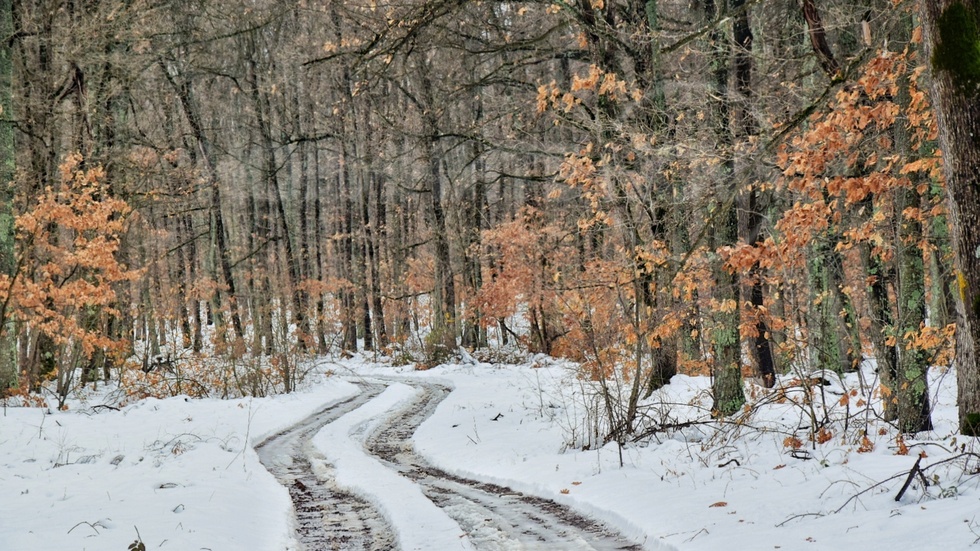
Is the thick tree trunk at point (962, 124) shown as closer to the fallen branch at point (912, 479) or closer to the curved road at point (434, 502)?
the fallen branch at point (912, 479)

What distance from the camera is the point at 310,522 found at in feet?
23.8

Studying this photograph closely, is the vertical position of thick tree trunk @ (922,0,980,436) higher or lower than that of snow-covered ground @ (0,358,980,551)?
higher

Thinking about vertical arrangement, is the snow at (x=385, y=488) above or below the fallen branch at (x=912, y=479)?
below

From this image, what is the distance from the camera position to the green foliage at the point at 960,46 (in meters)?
4.50

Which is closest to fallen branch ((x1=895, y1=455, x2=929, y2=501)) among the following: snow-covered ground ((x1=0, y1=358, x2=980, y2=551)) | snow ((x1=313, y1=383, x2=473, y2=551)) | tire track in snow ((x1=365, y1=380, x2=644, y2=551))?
snow-covered ground ((x1=0, y1=358, x2=980, y2=551))

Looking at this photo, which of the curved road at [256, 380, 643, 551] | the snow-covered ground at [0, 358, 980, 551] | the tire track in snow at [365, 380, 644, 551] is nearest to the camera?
the snow-covered ground at [0, 358, 980, 551]

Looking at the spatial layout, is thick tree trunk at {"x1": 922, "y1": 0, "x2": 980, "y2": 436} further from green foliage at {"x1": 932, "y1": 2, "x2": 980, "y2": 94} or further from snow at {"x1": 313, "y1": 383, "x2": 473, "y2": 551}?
snow at {"x1": 313, "y1": 383, "x2": 473, "y2": 551}

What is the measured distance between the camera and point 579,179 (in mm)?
11578

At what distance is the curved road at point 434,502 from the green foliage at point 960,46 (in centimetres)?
421

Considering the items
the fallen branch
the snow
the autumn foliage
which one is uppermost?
the autumn foliage

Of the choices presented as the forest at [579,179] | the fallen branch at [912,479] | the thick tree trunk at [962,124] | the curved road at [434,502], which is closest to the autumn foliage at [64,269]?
the forest at [579,179]

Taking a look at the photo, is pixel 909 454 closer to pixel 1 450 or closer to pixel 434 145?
pixel 1 450

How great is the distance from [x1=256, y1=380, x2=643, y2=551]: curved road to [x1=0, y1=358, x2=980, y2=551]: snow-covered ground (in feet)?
0.58

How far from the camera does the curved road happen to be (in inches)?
251
